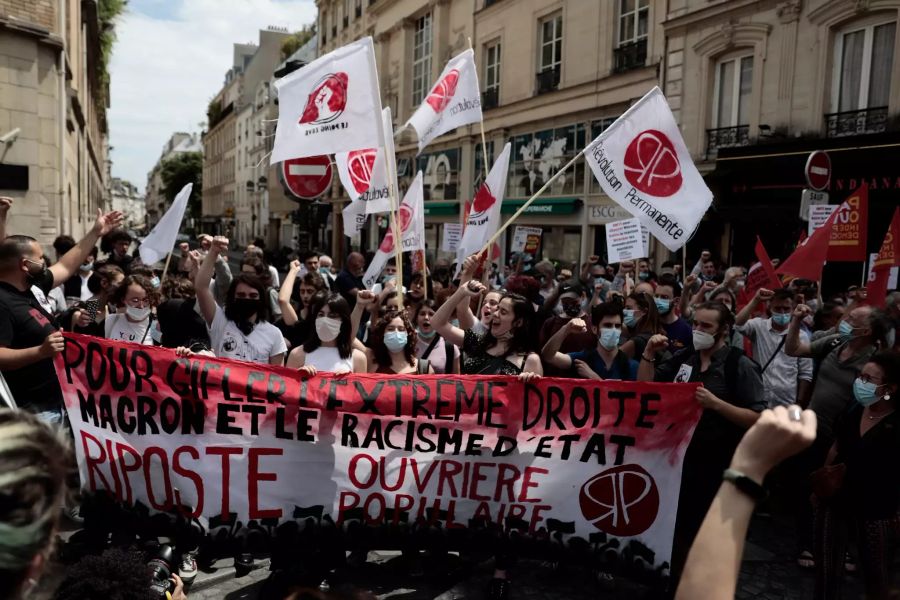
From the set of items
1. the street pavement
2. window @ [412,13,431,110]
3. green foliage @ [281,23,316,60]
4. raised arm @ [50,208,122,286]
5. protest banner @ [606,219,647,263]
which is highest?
green foliage @ [281,23,316,60]

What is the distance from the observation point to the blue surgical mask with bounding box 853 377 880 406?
3730mm

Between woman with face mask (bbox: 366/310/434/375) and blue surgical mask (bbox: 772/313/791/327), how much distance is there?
9.88 feet

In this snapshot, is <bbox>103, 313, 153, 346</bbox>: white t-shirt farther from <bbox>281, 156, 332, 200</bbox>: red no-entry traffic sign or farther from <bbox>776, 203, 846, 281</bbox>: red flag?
<bbox>776, 203, 846, 281</bbox>: red flag

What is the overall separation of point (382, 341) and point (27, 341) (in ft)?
7.02

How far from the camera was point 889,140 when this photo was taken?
11.8 metres

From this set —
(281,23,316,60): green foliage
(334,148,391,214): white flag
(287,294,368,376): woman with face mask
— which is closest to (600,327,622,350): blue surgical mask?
Answer: (287,294,368,376): woman with face mask

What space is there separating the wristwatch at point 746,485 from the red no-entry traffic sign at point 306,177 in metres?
7.74

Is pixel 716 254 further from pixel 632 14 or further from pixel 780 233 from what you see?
pixel 632 14

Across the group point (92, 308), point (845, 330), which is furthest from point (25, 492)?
point (845, 330)

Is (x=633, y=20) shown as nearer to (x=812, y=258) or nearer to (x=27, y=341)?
(x=812, y=258)

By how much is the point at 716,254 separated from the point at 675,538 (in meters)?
12.7

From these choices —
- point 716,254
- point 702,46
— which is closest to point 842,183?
point 716,254

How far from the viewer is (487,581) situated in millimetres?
4332

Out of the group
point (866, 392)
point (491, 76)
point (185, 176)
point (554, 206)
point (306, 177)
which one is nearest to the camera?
point (866, 392)
